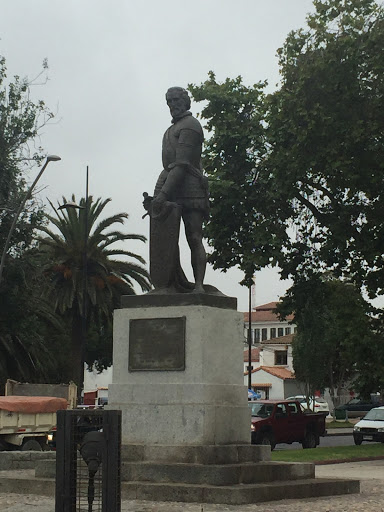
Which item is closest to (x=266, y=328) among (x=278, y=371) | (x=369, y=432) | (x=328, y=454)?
(x=278, y=371)

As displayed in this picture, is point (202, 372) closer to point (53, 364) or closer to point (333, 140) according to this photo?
point (333, 140)

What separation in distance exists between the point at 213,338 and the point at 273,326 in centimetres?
11843

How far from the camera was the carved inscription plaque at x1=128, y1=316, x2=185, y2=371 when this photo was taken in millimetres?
12633

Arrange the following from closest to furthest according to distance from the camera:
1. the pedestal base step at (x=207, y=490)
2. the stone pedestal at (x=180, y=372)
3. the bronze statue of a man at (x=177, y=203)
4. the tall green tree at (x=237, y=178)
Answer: the pedestal base step at (x=207, y=490) → the stone pedestal at (x=180, y=372) → the bronze statue of a man at (x=177, y=203) → the tall green tree at (x=237, y=178)

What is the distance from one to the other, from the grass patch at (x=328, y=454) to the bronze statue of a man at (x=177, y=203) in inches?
432

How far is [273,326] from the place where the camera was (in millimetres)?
130375

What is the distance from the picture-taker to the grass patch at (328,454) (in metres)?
24.5

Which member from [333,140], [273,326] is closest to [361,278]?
[333,140]

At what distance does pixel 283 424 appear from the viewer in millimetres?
31891

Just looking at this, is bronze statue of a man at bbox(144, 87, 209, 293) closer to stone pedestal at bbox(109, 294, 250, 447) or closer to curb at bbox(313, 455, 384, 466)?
stone pedestal at bbox(109, 294, 250, 447)

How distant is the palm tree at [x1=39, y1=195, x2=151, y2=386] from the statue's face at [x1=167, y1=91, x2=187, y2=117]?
25580 mm

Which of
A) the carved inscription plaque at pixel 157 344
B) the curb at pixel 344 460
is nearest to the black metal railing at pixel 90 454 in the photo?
the carved inscription plaque at pixel 157 344

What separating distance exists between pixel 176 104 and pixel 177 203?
1523mm

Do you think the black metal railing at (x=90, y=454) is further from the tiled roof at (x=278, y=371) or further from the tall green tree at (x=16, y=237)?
the tiled roof at (x=278, y=371)
